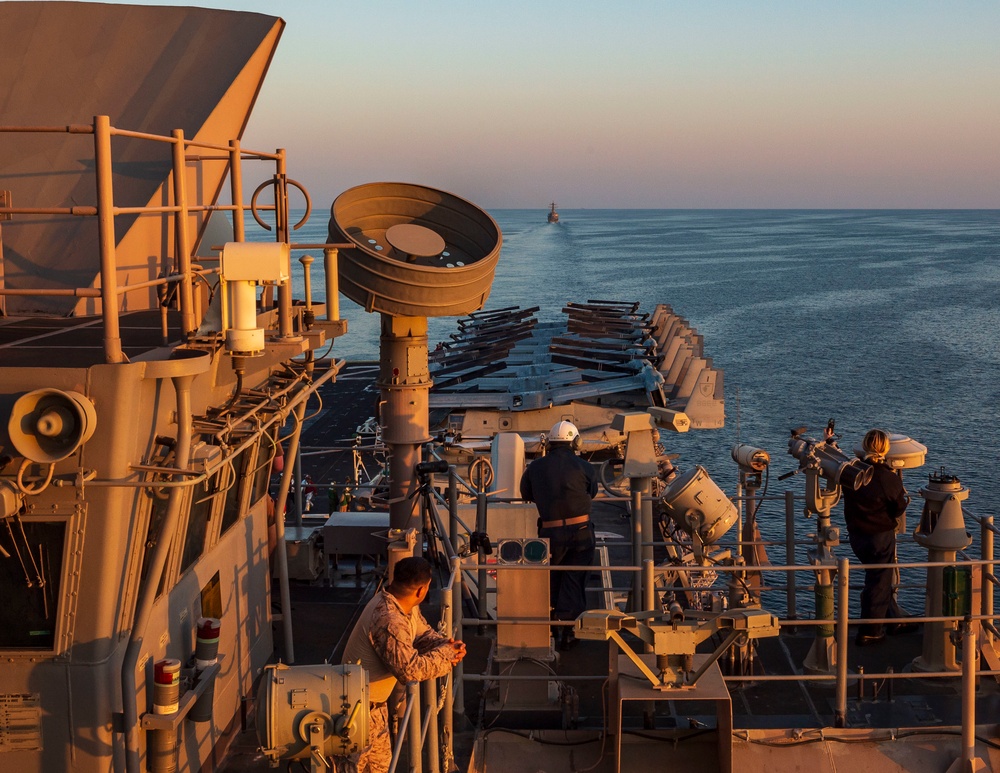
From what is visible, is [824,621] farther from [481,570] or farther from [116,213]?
[116,213]

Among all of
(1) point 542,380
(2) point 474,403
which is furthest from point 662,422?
(1) point 542,380

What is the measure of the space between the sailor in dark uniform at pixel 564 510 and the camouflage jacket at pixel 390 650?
413 cm

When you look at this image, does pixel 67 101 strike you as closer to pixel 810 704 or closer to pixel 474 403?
pixel 810 704

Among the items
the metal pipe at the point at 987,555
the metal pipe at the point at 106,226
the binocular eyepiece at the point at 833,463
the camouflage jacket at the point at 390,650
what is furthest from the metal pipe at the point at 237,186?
the metal pipe at the point at 987,555

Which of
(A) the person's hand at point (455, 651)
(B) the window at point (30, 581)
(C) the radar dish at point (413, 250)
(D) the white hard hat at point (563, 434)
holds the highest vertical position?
(C) the radar dish at point (413, 250)

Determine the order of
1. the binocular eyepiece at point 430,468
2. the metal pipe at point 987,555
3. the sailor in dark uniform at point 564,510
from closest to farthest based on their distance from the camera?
the metal pipe at point 987,555 < the sailor in dark uniform at point 564,510 < the binocular eyepiece at point 430,468

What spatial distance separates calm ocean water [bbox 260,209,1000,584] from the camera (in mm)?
45781

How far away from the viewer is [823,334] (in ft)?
266

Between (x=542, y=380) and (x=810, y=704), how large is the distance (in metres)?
26.7

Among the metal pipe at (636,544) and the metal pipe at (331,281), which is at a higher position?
the metal pipe at (331,281)

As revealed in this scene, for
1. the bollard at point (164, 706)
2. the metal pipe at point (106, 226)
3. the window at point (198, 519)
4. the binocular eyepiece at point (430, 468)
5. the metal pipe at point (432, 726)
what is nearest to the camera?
the metal pipe at point (106, 226)

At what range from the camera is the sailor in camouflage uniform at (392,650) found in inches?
236

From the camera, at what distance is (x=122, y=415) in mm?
6004

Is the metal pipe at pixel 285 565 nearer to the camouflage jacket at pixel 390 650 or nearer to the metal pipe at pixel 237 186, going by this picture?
the metal pipe at pixel 237 186
